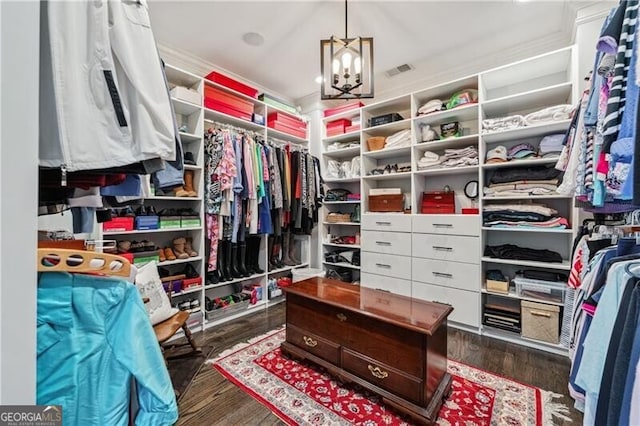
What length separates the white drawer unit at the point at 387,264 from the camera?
2.89m

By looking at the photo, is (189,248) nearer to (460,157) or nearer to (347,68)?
(347,68)

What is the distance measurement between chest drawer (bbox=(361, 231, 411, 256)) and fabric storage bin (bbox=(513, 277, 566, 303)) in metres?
0.95

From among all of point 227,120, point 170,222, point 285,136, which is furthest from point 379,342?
point 285,136

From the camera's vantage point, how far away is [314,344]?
1.91 m

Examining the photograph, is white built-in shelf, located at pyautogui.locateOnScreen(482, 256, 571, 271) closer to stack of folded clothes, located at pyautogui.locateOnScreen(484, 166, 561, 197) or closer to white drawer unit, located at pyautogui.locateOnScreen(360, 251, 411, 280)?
stack of folded clothes, located at pyautogui.locateOnScreen(484, 166, 561, 197)

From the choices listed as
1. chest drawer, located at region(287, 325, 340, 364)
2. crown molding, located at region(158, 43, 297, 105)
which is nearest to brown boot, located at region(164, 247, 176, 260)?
chest drawer, located at region(287, 325, 340, 364)

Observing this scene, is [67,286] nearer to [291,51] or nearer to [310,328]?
[310,328]

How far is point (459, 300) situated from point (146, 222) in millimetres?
2798

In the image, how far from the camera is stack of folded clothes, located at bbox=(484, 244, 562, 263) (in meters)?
2.29

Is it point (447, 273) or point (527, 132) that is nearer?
point (527, 132)

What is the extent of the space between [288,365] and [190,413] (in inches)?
25.9

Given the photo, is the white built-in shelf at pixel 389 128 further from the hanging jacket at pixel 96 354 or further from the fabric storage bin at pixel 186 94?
the hanging jacket at pixel 96 354

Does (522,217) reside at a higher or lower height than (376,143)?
lower

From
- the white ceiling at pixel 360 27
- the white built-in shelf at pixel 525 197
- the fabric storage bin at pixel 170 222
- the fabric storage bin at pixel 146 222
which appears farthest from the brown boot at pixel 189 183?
the white built-in shelf at pixel 525 197
